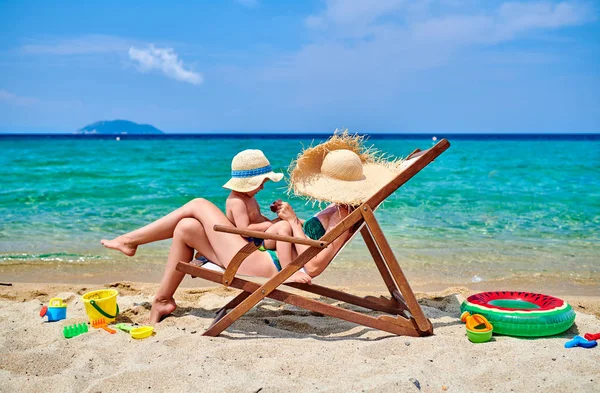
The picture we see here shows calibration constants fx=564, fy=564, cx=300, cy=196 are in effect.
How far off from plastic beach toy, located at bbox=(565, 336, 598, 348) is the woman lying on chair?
153 cm

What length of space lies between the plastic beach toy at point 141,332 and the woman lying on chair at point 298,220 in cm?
32

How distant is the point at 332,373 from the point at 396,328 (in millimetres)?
792

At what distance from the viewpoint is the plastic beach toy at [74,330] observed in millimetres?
3782

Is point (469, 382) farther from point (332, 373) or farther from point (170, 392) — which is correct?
point (170, 392)

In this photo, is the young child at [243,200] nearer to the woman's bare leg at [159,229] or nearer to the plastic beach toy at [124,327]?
the woman's bare leg at [159,229]

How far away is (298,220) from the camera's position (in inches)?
151

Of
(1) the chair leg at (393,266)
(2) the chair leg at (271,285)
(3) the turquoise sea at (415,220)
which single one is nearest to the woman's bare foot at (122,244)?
(2) the chair leg at (271,285)

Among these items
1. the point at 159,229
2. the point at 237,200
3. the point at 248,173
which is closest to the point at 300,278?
the point at 237,200

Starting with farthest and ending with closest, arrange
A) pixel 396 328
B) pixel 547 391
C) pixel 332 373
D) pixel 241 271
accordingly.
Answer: pixel 241 271 → pixel 396 328 → pixel 332 373 → pixel 547 391

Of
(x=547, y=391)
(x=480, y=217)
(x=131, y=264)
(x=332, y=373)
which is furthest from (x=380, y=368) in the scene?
(x=480, y=217)

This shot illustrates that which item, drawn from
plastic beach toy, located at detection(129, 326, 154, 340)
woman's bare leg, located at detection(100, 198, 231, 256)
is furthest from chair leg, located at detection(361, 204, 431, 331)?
plastic beach toy, located at detection(129, 326, 154, 340)

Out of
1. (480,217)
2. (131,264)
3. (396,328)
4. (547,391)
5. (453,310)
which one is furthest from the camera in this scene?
(480,217)

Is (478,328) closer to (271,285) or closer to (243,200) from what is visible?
(271,285)

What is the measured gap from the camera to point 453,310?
454cm
